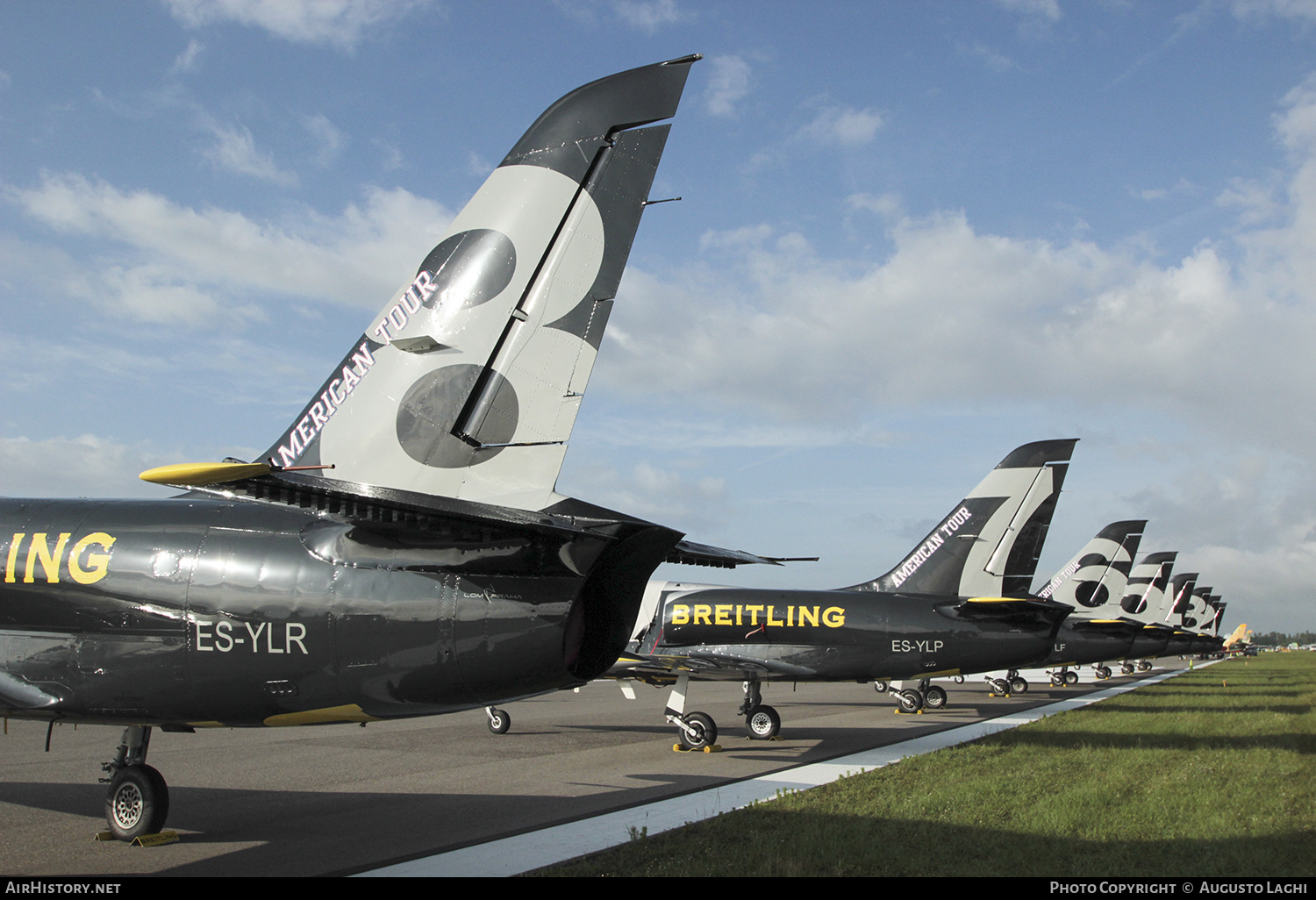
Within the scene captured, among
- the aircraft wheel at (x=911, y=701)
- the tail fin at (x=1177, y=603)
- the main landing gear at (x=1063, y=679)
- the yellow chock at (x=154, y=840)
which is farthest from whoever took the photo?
the tail fin at (x=1177, y=603)

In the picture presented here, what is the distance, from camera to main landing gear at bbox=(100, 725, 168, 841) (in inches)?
294

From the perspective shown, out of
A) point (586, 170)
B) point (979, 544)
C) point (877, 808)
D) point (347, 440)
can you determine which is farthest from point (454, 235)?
point (979, 544)

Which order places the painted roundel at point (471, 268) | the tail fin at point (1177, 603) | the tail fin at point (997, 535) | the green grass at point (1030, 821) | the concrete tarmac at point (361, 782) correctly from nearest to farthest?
the painted roundel at point (471, 268), the green grass at point (1030, 821), the concrete tarmac at point (361, 782), the tail fin at point (997, 535), the tail fin at point (1177, 603)

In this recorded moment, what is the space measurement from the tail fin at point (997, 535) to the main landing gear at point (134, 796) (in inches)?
594

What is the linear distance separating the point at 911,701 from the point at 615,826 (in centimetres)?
1618

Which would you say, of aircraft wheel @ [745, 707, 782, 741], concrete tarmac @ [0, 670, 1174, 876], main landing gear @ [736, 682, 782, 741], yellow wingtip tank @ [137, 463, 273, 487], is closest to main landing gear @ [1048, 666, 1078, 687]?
concrete tarmac @ [0, 670, 1174, 876]

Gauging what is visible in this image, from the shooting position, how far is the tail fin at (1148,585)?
47094mm

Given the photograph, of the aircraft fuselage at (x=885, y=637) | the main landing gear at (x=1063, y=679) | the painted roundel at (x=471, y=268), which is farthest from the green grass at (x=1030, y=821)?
the main landing gear at (x=1063, y=679)

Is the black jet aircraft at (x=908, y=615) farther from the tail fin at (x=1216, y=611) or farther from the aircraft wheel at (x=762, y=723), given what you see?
the tail fin at (x=1216, y=611)

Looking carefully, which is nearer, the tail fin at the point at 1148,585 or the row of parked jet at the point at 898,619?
the row of parked jet at the point at 898,619

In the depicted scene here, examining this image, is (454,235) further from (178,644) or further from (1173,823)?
(1173,823)

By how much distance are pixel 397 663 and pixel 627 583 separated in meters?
1.64

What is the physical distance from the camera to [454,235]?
695cm

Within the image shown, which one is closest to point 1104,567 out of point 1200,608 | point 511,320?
point 511,320
